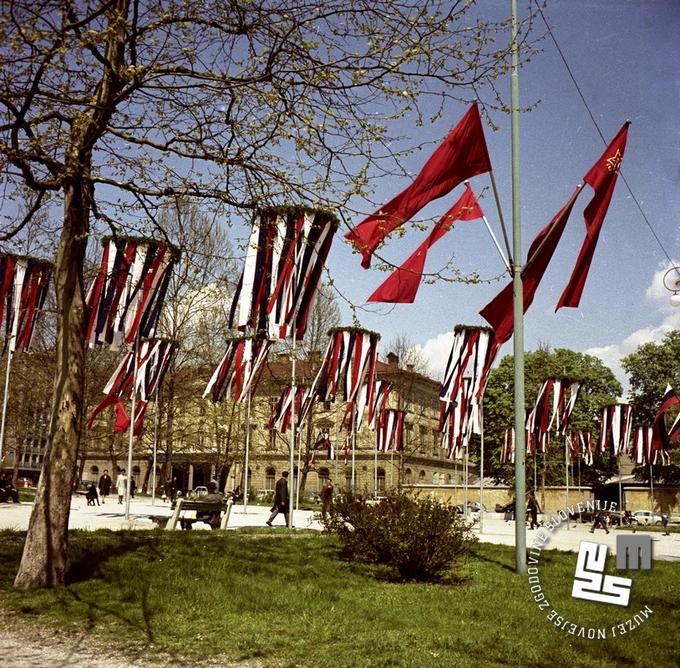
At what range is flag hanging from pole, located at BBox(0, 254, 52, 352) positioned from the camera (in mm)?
20125

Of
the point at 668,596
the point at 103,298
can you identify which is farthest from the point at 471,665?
the point at 103,298

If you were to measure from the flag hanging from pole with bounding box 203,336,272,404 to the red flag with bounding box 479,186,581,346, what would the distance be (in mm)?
9493

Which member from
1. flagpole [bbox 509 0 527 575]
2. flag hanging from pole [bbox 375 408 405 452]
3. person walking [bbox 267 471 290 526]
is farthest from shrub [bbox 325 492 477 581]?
flag hanging from pole [bbox 375 408 405 452]

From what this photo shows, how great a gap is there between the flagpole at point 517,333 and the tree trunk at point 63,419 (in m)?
6.48

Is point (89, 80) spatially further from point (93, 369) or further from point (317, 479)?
point (317, 479)

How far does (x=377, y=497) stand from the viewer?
13.0 meters

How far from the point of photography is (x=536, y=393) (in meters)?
60.9

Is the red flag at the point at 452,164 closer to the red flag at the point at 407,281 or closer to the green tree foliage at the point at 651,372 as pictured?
the red flag at the point at 407,281

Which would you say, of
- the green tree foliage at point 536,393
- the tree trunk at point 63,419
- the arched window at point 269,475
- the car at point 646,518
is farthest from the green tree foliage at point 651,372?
the tree trunk at point 63,419

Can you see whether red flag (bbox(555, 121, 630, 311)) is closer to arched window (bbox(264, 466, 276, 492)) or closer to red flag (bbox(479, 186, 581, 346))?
red flag (bbox(479, 186, 581, 346))

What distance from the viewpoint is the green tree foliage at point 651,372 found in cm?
5941

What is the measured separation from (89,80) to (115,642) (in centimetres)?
746

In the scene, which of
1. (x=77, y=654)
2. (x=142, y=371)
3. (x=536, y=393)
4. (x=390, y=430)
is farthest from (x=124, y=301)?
(x=536, y=393)

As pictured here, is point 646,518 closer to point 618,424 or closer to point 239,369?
point 618,424
